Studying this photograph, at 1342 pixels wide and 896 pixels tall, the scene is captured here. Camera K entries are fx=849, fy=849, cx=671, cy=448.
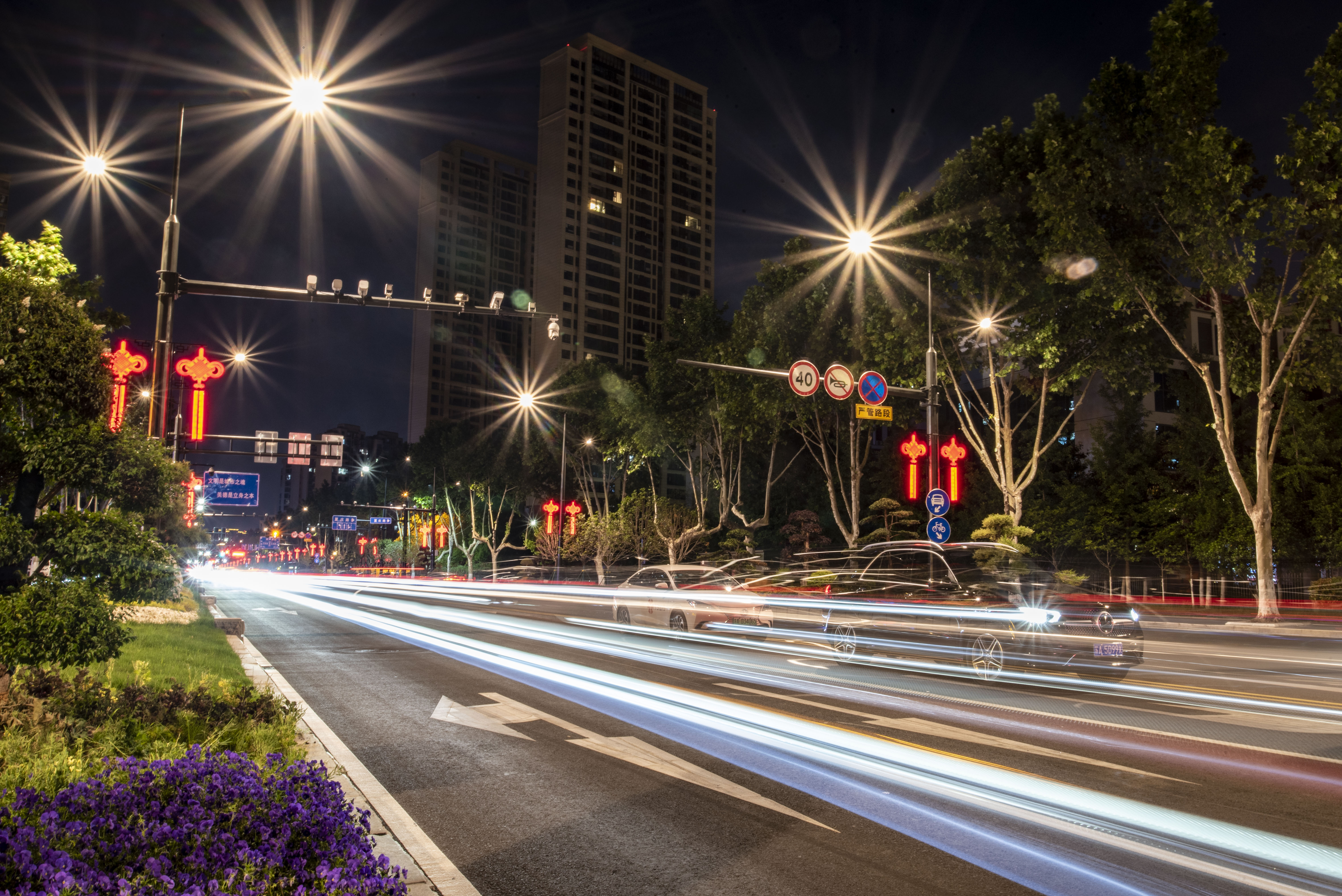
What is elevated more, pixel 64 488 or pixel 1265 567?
pixel 64 488

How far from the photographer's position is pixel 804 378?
2020 cm

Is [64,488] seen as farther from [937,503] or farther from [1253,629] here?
[1253,629]

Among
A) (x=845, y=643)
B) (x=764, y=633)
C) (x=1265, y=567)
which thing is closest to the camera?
(x=845, y=643)

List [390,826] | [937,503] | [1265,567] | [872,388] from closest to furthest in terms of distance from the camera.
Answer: [390,826] → [937,503] → [872,388] → [1265,567]

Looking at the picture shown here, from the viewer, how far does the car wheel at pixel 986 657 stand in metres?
12.9

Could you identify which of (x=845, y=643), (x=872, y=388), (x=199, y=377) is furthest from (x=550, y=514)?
(x=845, y=643)

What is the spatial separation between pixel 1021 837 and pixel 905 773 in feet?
5.57

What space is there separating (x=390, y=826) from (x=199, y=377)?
26.1 metres

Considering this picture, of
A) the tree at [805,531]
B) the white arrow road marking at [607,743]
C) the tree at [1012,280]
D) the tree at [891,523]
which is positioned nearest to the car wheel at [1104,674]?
the white arrow road marking at [607,743]

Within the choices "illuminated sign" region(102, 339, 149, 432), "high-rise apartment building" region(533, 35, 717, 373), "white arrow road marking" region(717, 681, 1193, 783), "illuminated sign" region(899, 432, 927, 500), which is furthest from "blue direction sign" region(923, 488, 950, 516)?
"high-rise apartment building" region(533, 35, 717, 373)

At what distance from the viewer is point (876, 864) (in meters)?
5.16

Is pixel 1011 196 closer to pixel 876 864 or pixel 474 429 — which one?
pixel 876 864

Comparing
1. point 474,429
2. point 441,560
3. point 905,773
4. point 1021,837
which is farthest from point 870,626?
point 441,560

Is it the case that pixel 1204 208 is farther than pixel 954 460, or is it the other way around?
pixel 1204 208
